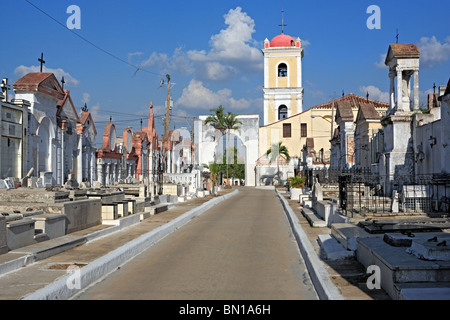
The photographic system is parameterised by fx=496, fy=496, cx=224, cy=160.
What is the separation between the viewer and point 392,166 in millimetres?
17125

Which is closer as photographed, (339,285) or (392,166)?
(339,285)

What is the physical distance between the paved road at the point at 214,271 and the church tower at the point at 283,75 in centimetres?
5652

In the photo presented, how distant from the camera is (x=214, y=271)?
9047 mm

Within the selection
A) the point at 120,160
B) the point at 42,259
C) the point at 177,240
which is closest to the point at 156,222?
the point at 177,240

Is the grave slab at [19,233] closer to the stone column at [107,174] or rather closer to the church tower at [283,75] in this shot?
the stone column at [107,174]

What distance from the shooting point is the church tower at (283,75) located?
68812 mm

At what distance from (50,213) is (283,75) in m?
60.4

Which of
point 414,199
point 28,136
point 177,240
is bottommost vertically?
point 177,240

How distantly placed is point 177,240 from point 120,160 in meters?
22.7

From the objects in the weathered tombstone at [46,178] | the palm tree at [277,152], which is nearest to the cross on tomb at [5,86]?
the weathered tombstone at [46,178]

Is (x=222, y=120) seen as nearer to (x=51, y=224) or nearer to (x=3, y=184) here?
(x=3, y=184)

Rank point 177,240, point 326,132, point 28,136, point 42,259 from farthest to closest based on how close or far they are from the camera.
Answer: point 326,132, point 28,136, point 177,240, point 42,259

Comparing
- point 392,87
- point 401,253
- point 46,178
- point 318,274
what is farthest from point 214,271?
point 46,178
